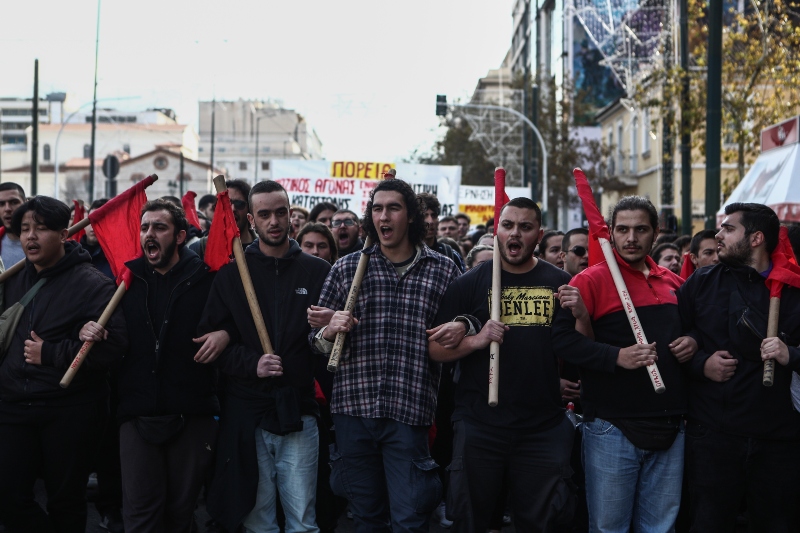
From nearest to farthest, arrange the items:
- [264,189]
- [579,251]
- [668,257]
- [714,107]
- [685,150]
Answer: [264,189]
[579,251]
[668,257]
[714,107]
[685,150]

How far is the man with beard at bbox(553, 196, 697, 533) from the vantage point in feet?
16.2

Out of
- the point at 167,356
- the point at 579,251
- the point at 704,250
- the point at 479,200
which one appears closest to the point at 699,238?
the point at 704,250

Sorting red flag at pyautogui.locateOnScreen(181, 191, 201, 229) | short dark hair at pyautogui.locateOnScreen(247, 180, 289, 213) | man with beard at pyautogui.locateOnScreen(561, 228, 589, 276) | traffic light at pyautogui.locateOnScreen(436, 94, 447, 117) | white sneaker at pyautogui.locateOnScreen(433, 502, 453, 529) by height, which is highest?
traffic light at pyautogui.locateOnScreen(436, 94, 447, 117)

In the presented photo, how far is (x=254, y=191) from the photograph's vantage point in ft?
18.5

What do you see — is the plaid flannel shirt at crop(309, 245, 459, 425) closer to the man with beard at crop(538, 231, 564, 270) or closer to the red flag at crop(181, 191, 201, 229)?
the man with beard at crop(538, 231, 564, 270)

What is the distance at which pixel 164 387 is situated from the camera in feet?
17.7

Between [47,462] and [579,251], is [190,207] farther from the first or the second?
[47,462]

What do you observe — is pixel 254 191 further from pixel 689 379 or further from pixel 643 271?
pixel 689 379

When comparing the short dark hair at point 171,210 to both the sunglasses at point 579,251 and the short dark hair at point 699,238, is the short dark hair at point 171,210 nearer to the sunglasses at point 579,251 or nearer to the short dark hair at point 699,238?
the sunglasses at point 579,251

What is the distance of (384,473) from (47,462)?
179 centimetres

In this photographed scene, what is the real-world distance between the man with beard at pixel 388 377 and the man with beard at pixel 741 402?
4.17ft

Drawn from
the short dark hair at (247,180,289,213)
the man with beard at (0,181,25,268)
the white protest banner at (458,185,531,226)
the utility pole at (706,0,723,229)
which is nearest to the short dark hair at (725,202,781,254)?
the short dark hair at (247,180,289,213)

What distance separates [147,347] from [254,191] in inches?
39.6

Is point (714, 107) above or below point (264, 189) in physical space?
above
